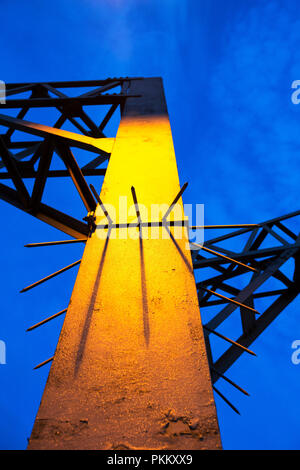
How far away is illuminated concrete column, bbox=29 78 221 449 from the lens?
1.49 metres

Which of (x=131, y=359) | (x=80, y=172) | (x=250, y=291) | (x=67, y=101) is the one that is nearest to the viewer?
(x=131, y=359)

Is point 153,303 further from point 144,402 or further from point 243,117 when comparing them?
point 243,117

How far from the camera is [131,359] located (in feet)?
5.91

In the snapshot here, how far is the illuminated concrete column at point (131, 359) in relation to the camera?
1487mm

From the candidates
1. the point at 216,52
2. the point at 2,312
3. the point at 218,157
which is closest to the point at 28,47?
the point at 216,52

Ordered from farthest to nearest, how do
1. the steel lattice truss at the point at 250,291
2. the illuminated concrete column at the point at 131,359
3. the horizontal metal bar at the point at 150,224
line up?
1. the steel lattice truss at the point at 250,291
2. the horizontal metal bar at the point at 150,224
3. the illuminated concrete column at the point at 131,359

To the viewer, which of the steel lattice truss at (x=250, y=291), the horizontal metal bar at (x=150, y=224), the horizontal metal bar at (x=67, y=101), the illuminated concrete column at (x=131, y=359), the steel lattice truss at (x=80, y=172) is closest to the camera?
the illuminated concrete column at (x=131, y=359)

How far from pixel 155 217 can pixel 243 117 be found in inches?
7231

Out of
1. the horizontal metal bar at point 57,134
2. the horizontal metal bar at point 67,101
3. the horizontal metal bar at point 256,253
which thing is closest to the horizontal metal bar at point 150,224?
the horizontal metal bar at point 57,134

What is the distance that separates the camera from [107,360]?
1802mm

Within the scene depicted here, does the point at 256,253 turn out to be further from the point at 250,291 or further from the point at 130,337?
the point at 130,337

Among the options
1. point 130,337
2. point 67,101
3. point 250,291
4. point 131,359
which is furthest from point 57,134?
point 250,291

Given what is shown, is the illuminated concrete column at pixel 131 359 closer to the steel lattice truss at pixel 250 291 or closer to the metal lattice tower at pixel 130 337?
the metal lattice tower at pixel 130 337

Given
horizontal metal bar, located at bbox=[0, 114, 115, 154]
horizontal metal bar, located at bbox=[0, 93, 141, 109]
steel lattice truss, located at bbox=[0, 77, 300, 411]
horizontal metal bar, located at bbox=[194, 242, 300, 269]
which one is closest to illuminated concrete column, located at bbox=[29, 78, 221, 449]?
steel lattice truss, located at bbox=[0, 77, 300, 411]
